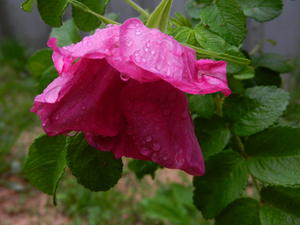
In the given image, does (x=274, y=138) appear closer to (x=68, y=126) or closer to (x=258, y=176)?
(x=258, y=176)

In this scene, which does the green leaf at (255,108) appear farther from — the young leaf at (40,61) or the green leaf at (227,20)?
the young leaf at (40,61)

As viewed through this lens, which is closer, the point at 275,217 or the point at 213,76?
the point at 213,76

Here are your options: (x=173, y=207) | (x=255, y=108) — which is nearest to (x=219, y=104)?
(x=255, y=108)

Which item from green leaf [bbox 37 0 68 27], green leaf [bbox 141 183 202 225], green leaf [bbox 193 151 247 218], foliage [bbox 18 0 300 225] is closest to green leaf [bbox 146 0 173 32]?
foliage [bbox 18 0 300 225]

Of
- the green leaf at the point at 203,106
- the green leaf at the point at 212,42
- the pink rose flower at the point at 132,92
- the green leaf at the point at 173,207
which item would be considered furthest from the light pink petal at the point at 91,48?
the green leaf at the point at 173,207

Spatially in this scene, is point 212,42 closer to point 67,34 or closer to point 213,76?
point 213,76

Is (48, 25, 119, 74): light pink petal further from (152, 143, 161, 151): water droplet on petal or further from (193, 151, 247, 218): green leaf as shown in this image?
(193, 151, 247, 218): green leaf
